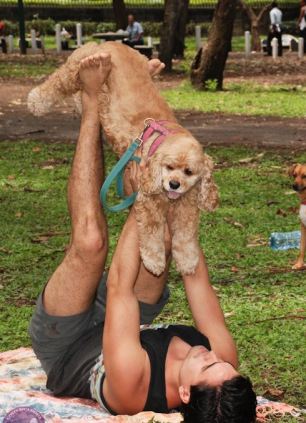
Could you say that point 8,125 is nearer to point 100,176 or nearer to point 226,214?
point 226,214

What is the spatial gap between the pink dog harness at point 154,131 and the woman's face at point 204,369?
1.06m

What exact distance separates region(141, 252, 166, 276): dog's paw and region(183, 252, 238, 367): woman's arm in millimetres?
199

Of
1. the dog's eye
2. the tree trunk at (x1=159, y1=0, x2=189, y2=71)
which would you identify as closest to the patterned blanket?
the dog's eye

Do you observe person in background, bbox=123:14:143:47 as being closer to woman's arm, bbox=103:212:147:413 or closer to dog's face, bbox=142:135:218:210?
dog's face, bbox=142:135:218:210

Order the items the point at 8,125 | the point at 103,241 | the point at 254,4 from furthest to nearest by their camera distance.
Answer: the point at 254,4 < the point at 8,125 < the point at 103,241

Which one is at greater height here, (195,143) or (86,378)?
(195,143)

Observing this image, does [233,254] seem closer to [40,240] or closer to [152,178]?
[40,240]

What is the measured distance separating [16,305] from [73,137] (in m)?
7.93

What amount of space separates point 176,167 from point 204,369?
1009mm

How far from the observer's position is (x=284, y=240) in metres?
9.10

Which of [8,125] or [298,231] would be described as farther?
[8,125]

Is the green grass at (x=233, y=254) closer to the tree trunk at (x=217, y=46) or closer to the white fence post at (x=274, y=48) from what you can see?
the tree trunk at (x=217, y=46)

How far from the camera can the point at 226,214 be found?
33.5 ft

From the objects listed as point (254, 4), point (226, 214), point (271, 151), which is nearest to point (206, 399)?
point (226, 214)
